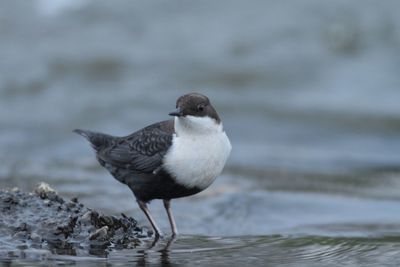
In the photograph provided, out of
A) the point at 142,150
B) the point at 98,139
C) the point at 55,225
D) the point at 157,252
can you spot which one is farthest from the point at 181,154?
the point at 98,139

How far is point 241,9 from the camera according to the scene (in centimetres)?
1564

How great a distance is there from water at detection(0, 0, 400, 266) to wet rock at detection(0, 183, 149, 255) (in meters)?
0.16

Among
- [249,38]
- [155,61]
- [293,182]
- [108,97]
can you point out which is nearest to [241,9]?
[249,38]

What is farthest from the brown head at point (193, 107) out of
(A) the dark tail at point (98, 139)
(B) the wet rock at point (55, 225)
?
(A) the dark tail at point (98, 139)

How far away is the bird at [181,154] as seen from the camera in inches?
218

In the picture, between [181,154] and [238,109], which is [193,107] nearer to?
[181,154]

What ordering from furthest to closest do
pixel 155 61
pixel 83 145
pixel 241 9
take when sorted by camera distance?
pixel 241 9
pixel 155 61
pixel 83 145

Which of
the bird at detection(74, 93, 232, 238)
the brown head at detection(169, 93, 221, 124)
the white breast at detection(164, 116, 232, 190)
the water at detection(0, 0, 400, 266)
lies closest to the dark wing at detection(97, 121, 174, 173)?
the bird at detection(74, 93, 232, 238)

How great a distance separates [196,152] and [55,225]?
907 mm

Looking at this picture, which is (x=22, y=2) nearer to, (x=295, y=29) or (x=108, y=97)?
(x=108, y=97)

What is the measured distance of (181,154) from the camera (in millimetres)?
5547

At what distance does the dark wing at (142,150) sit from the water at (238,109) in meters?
0.53

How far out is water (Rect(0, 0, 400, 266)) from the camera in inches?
249

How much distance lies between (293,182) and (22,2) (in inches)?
334
